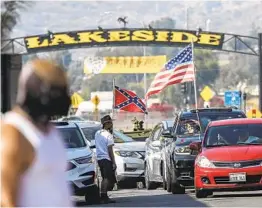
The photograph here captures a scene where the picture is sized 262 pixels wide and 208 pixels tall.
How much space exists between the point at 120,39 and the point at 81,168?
1271 inches

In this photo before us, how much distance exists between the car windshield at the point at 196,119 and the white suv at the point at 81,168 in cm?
260

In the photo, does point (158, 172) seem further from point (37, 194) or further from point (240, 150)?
point (37, 194)

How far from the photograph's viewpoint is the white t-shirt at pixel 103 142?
63.1ft

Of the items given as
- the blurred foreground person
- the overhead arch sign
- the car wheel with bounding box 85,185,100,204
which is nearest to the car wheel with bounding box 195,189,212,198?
the car wheel with bounding box 85,185,100,204

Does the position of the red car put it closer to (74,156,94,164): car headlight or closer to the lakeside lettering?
(74,156,94,164): car headlight

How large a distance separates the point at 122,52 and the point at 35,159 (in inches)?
5697

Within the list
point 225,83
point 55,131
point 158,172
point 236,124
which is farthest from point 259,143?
point 225,83

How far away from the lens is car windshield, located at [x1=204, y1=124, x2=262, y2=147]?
18859 millimetres

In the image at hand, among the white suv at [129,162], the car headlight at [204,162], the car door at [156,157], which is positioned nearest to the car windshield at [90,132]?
the white suv at [129,162]

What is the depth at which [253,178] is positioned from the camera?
704 inches

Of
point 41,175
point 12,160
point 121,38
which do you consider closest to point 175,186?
point 41,175

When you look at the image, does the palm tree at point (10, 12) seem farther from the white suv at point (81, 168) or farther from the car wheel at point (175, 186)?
the car wheel at point (175, 186)

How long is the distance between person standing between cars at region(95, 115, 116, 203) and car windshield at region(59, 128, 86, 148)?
0.31 meters

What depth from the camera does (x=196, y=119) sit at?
21.4 m
